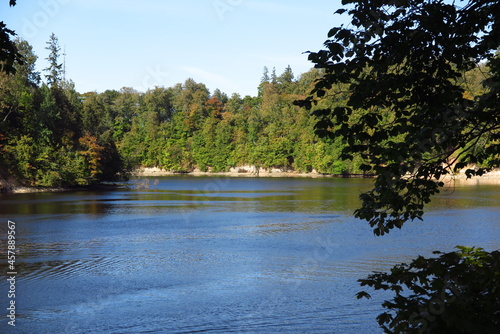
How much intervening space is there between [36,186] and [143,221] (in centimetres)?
2232

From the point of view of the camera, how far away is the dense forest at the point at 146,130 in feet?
139

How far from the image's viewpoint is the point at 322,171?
262 ft

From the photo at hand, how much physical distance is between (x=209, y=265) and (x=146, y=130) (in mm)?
86998

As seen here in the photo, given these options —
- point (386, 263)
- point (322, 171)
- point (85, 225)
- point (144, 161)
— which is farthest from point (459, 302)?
point (144, 161)

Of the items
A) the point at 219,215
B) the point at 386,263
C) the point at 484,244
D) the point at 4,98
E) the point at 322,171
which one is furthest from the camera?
the point at 322,171

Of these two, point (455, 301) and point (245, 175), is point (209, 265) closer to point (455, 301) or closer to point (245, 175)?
point (455, 301)

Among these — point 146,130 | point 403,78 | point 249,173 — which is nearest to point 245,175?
point 249,173

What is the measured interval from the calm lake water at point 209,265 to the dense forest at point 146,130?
1745cm

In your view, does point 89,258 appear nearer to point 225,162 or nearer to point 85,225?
point 85,225

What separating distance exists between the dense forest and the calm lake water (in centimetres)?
1745

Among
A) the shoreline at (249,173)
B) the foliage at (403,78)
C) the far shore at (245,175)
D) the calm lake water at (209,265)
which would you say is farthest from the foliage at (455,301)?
the shoreline at (249,173)

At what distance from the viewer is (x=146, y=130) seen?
3868 inches

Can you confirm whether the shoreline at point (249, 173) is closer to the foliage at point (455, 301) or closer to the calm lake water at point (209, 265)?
the calm lake water at point (209, 265)

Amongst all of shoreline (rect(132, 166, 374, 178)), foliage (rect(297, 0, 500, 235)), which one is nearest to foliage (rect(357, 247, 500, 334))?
foliage (rect(297, 0, 500, 235))
